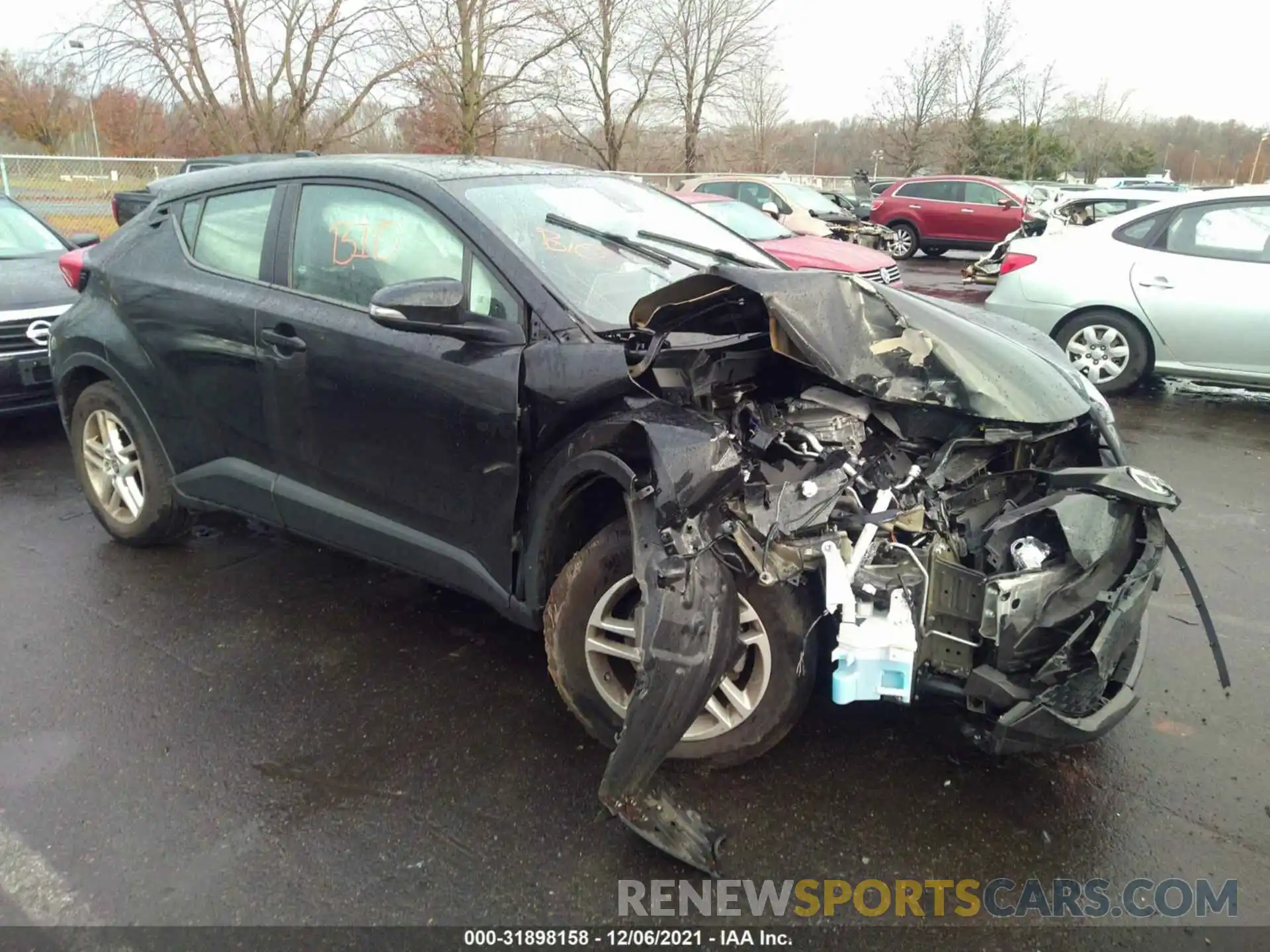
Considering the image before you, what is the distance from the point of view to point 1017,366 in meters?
2.66

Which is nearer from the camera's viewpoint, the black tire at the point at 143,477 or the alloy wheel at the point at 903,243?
Result: the black tire at the point at 143,477

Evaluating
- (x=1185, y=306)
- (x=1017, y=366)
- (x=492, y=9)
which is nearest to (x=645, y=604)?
(x=1017, y=366)

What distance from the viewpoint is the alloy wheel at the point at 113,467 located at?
169 inches

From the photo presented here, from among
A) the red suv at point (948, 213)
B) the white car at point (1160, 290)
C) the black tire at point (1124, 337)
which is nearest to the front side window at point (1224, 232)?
the white car at point (1160, 290)

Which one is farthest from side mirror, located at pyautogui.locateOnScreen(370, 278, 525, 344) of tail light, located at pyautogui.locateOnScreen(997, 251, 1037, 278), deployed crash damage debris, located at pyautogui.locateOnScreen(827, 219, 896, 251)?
deployed crash damage debris, located at pyautogui.locateOnScreen(827, 219, 896, 251)

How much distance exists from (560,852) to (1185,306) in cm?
648

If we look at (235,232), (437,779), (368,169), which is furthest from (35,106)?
(437,779)

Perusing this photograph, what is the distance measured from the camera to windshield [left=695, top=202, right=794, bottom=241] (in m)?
9.93

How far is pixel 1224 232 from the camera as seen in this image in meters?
6.64

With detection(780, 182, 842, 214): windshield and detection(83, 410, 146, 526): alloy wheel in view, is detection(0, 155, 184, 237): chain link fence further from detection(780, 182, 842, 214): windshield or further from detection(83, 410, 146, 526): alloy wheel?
detection(83, 410, 146, 526): alloy wheel

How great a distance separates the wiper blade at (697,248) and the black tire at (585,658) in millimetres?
1410

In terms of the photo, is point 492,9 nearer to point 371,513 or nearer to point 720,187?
point 720,187

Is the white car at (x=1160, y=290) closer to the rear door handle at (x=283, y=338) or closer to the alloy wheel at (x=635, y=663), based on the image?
the alloy wheel at (x=635, y=663)

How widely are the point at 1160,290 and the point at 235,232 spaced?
6.47 metres
